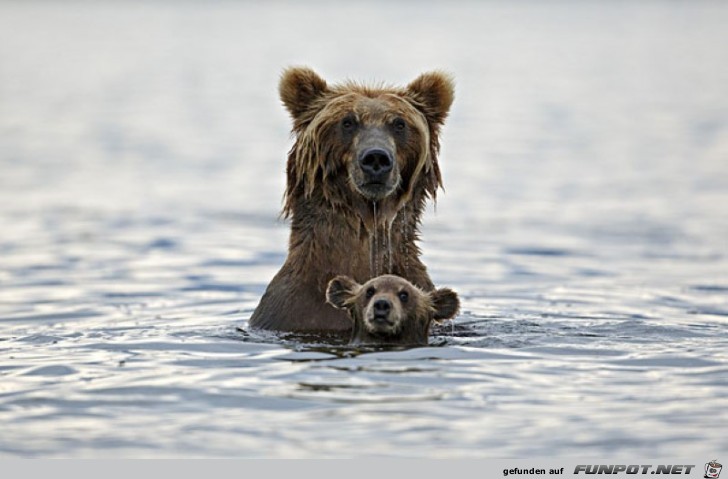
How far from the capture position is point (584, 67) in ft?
211

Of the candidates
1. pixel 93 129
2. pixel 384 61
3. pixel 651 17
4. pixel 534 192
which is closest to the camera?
pixel 534 192

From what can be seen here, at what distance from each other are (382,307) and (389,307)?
2.3 inches

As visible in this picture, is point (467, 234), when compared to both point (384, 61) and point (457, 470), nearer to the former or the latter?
point (457, 470)

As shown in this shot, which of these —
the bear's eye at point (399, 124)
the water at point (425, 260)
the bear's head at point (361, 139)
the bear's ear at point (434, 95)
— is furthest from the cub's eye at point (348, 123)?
the water at point (425, 260)

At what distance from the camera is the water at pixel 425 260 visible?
9961mm

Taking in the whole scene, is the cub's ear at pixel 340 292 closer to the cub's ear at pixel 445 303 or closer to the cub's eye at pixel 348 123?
the cub's ear at pixel 445 303

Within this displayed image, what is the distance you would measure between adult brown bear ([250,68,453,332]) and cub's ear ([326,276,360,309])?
0.37 m

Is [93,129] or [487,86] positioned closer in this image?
[93,129]

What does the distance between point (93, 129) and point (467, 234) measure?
19.3 metres

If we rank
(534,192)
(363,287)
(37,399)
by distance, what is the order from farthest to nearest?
1. (534,192)
2. (363,287)
3. (37,399)

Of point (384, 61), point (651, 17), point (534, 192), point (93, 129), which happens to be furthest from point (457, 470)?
point (651, 17)

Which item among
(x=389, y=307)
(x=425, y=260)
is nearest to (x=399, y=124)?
(x=389, y=307)

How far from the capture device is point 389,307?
1198cm

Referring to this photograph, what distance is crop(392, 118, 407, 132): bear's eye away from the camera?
12609 mm
